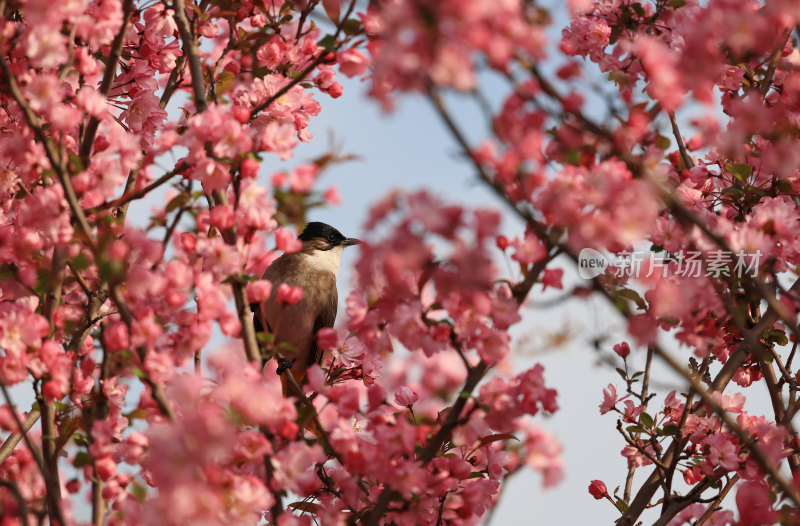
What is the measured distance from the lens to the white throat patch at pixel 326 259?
5325 millimetres

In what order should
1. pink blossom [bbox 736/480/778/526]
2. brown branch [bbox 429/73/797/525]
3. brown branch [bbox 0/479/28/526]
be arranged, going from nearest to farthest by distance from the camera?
brown branch [bbox 429/73/797/525] < brown branch [bbox 0/479/28/526] < pink blossom [bbox 736/480/778/526]

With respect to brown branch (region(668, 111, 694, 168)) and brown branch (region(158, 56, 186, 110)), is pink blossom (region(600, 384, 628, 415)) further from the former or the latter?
brown branch (region(158, 56, 186, 110))

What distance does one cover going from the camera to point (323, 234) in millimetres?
5703

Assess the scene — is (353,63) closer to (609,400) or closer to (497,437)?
(497,437)

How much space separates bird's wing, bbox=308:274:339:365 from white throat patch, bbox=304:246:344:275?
84 millimetres

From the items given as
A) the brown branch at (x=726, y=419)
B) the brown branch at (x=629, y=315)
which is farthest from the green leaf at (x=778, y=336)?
the brown branch at (x=726, y=419)

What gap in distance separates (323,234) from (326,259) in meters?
0.25

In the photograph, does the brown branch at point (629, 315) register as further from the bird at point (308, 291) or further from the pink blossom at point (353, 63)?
the bird at point (308, 291)

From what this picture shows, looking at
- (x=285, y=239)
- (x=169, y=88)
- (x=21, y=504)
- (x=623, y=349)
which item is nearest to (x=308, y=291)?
(x=169, y=88)

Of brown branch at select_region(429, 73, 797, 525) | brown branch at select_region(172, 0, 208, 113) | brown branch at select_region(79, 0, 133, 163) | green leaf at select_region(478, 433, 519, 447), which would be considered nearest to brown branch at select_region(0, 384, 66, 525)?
brown branch at select_region(79, 0, 133, 163)

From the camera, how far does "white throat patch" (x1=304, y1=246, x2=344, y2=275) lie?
5.33m

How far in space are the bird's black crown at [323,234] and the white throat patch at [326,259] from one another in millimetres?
71

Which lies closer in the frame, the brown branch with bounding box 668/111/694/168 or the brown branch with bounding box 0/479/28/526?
the brown branch with bounding box 0/479/28/526

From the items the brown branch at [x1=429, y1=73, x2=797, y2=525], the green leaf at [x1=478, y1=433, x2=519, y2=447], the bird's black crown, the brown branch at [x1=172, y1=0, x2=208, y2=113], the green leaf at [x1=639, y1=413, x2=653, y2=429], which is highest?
the bird's black crown
